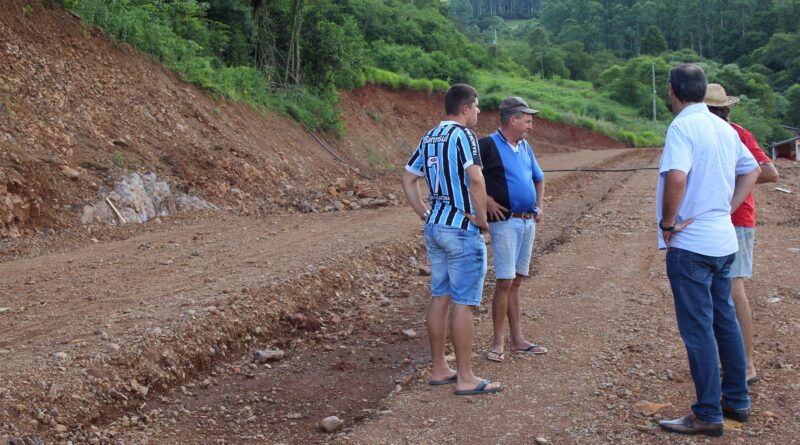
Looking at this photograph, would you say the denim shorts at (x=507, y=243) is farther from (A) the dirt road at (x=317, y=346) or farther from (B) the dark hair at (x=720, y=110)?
(B) the dark hair at (x=720, y=110)

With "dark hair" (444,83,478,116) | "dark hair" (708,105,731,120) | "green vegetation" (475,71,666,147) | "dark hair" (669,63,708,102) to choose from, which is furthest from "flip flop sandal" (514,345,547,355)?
"green vegetation" (475,71,666,147)

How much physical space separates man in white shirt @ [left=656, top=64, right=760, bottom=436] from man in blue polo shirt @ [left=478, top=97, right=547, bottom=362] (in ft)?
4.68

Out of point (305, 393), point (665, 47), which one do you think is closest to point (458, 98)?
point (305, 393)

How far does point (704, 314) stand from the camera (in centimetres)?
466

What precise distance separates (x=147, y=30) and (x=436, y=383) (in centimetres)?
1255

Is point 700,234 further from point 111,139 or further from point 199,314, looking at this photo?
point 111,139

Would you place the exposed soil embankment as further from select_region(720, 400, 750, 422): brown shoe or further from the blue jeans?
select_region(720, 400, 750, 422): brown shoe

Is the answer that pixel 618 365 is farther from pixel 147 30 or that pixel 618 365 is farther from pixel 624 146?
pixel 624 146

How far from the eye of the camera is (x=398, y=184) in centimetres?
2000

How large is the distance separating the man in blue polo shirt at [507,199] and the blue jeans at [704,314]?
151 centimetres

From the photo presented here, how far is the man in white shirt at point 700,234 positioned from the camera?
464cm

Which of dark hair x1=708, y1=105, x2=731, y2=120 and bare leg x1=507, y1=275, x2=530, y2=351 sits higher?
dark hair x1=708, y1=105, x2=731, y2=120

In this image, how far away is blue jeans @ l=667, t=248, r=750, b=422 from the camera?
15.3 feet

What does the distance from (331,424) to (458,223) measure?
4.94ft
